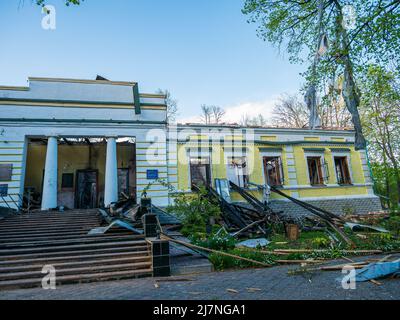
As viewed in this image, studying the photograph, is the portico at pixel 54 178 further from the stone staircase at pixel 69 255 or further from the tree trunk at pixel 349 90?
the tree trunk at pixel 349 90

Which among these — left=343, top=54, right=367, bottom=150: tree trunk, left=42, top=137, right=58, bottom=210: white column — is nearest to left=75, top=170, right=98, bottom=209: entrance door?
left=42, top=137, right=58, bottom=210: white column

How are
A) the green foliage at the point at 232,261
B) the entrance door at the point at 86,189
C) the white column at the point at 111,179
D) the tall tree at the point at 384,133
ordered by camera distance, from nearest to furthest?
the green foliage at the point at 232,261, the white column at the point at 111,179, the entrance door at the point at 86,189, the tall tree at the point at 384,133

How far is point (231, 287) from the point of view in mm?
4309

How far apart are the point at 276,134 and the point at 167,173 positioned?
7751mm

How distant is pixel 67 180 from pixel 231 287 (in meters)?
14.2

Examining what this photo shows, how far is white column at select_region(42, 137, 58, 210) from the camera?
37.0ft

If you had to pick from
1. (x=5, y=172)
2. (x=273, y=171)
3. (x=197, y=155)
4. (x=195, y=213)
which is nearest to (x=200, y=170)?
(x=197, y=155)

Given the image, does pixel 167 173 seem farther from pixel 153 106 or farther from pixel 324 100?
pixel 324 100

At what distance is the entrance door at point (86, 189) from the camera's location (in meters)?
15.0

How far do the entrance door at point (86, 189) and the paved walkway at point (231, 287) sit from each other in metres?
11.2
